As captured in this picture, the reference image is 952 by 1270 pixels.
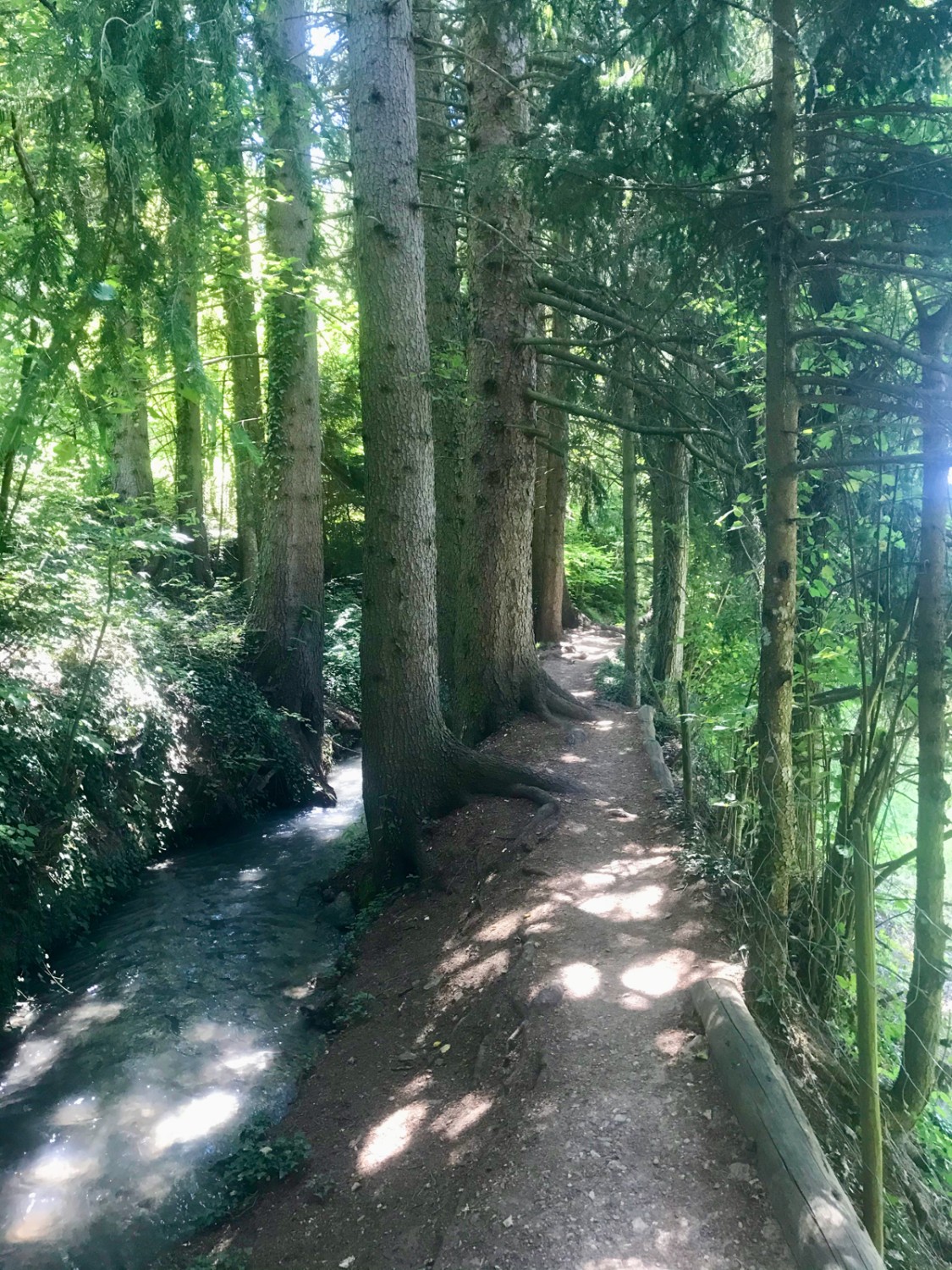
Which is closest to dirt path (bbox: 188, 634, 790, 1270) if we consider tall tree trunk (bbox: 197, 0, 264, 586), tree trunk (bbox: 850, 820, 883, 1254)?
tree trunk (bbox: 850, 820, 883, 1254)

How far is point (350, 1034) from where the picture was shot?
21.7ft

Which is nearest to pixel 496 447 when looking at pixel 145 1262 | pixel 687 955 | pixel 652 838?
pixel 652 838

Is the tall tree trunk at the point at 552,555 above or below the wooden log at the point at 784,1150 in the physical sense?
above

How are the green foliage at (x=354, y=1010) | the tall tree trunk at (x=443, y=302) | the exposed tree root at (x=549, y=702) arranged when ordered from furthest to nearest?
1. the tall tree trunk at (x=443, y=302)
2. the exposed tree root at (x=549, y=702)
3. the green foliage at (x=354, y=1010)

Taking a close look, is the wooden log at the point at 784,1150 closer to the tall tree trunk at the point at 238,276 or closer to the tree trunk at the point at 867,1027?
the tree trunk at the point at 867,1027

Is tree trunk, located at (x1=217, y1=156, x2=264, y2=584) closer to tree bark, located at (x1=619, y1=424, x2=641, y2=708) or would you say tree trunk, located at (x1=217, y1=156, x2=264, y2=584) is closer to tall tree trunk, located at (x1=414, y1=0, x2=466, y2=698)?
tall tree trunk, located at (x1=414, y1=0, x2=466, y2=698)

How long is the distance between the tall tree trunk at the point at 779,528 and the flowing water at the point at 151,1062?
353 cm

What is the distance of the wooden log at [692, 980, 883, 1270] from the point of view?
10.9ft

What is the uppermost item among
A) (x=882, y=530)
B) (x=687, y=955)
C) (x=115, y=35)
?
(x=115, y=35)

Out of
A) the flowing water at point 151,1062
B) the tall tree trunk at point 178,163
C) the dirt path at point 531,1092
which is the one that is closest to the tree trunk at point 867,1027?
the dirt path at point 531,1092

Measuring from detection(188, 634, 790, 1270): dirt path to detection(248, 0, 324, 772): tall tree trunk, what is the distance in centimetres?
543

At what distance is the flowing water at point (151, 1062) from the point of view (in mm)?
4941

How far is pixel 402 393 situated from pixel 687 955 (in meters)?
5.25

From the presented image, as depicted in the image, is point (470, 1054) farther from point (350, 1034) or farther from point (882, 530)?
point (882, 530)
